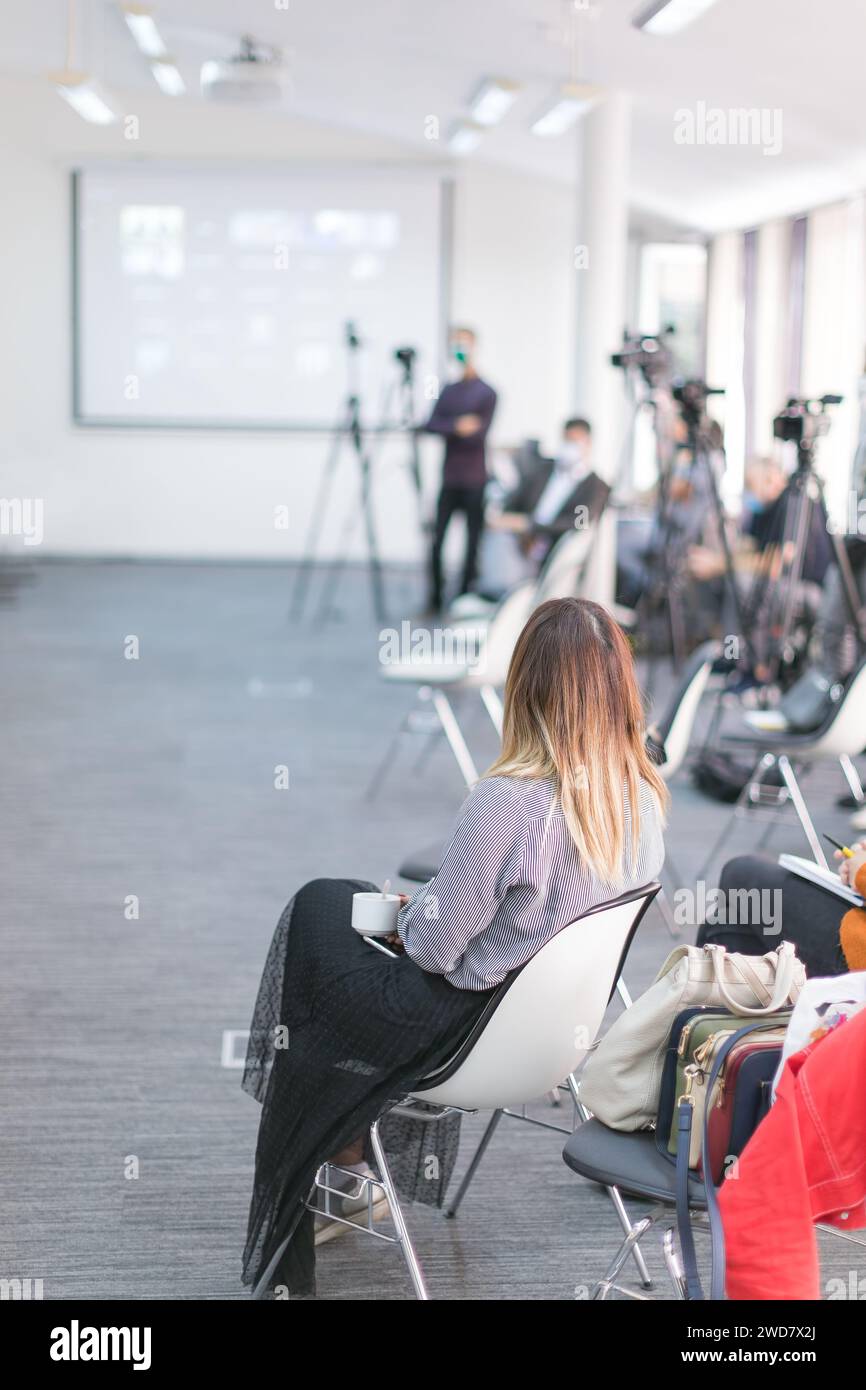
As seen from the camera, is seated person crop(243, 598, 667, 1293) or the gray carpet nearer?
seated person crop(243, 598, 667, 1293)

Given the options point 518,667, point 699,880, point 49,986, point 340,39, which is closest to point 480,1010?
point 518,667

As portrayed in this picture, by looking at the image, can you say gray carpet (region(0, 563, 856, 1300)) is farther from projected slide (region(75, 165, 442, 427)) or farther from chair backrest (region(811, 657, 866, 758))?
projected slide (region(75, 165, 442, 427))

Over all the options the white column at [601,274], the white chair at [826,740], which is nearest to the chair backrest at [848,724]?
the white chair at [826,740]

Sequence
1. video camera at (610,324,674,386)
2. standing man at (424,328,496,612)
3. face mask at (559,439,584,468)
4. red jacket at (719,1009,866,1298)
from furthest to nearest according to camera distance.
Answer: standing man at (424,328,496,612)
face mask at (559,439,584,468)
video camera at (610,324,674,386)
red jacket at (719,1009,866,1298)

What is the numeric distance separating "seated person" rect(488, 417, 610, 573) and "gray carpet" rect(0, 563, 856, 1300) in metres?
1.15

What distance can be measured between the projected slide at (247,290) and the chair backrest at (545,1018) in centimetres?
1091

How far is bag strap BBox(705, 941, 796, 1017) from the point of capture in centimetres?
200

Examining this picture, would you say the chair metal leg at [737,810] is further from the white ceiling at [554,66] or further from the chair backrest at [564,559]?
the white ceiling at [554,66]

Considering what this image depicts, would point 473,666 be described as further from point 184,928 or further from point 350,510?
point 350,510

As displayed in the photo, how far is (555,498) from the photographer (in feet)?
28.2

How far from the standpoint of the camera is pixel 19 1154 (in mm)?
2822

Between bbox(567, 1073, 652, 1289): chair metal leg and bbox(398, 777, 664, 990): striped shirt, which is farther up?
bbox(398, 777, 664, 990): striped shirt

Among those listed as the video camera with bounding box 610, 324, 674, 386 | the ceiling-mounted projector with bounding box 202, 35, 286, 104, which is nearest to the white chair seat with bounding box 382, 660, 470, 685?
the video camera with bounding box 610, 324, 674, 386
